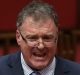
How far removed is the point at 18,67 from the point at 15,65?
0.08 ft

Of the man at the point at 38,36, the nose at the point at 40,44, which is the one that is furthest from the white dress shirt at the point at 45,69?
the nose at the point at 40,44

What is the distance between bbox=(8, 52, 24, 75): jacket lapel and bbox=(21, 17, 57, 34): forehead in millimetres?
250

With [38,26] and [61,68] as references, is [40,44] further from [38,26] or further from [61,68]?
[61,68]

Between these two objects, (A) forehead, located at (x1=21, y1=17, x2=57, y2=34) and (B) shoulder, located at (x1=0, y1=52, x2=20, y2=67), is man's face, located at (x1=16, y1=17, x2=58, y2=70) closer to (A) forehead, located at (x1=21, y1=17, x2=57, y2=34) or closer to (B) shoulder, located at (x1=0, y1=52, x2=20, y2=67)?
(A) forehead, located at (x1=21, y1=17, x2=57, y2=34)

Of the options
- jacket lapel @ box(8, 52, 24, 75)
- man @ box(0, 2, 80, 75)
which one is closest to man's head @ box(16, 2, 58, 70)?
man @ box(0, 2, 80, 75)

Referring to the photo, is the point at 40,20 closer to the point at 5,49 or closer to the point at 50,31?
the point at 50,31

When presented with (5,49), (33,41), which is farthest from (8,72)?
(5,49)

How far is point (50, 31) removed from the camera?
1841 millimetres

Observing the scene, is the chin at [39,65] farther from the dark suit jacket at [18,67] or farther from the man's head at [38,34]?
the dark suit jacket at [18,67]

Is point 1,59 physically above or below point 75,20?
above

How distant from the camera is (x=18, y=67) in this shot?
2.03 metres

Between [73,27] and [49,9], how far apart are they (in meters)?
3.42

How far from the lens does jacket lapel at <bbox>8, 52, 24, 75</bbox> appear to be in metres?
2.01

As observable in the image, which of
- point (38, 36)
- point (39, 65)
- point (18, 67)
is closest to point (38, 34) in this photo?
point (38, 36)
